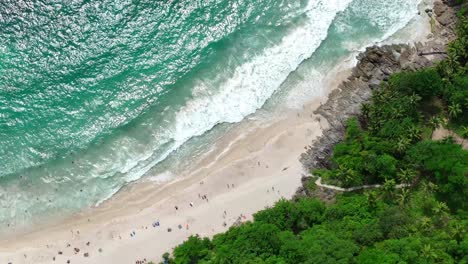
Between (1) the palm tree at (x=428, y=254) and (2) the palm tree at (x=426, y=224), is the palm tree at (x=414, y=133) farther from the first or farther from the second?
(1) the palm tree at (x=428, y=254)

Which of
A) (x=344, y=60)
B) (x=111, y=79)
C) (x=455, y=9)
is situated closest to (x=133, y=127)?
(x=111, y=79)

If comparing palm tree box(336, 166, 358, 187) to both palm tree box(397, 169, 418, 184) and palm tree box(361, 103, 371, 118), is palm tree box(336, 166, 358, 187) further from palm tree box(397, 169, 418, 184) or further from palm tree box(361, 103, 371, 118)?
palm tree box(361, 103, 371, 118)

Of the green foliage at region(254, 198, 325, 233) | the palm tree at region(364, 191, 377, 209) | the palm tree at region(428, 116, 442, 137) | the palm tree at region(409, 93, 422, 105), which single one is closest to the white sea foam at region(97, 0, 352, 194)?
the green foliage at region(254, 198, 325, 233)

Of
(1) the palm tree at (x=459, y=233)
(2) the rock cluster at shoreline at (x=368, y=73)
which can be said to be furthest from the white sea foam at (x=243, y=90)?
(1) the palm tree at (x=459, y=233)

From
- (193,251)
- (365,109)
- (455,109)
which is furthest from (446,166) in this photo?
(193,251)

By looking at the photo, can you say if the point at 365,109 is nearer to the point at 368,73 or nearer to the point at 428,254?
the point at 368,73

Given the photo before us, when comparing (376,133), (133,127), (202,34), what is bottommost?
(376,133)

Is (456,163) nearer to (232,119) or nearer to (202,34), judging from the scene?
(232,119)
